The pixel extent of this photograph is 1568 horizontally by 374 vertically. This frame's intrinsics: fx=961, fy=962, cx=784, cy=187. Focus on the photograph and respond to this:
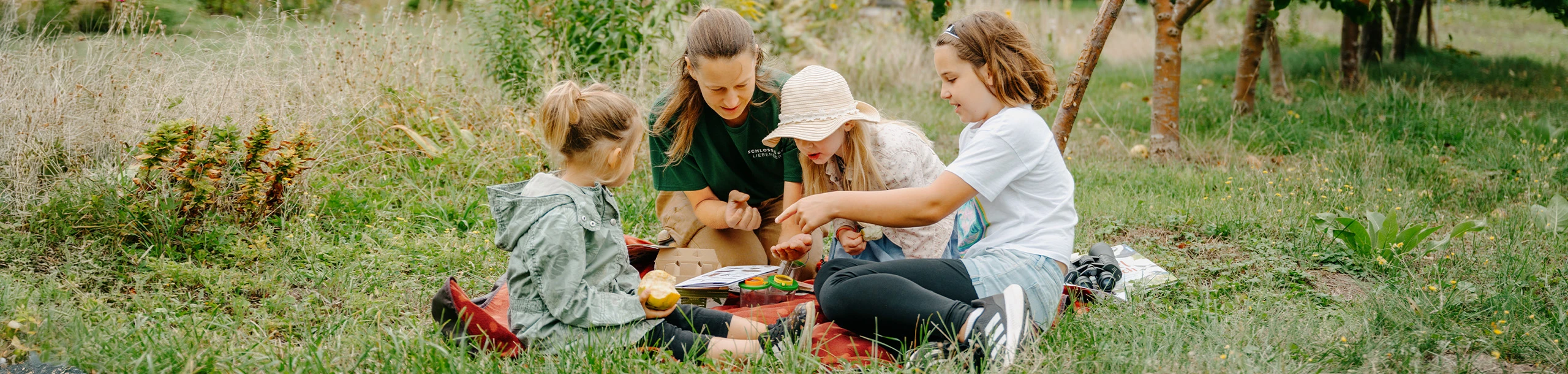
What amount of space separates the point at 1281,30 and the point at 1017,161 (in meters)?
13.6

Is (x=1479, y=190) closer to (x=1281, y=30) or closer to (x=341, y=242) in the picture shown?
(x=341, y=242)

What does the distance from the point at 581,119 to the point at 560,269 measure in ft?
1.28

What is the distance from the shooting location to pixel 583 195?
251 centimetres

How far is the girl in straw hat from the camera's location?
292 centimetres

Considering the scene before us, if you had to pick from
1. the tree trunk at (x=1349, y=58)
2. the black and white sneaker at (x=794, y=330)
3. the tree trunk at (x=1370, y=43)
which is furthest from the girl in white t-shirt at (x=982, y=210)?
the tree trunk at (x=1370, y=43)

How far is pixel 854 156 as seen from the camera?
10.0 feet

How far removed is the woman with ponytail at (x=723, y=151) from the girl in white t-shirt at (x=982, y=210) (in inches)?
22.3

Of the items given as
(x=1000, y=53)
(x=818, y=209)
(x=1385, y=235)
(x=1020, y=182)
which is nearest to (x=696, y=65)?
(x=818, y=209)

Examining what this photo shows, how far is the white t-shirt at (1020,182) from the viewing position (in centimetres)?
250

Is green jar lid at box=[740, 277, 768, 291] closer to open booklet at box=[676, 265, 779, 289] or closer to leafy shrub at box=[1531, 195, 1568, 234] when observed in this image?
open booklet at box=[676, 265, 779, 289]

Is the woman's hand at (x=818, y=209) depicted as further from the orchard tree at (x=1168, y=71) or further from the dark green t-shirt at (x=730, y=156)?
the orchard tree at (x=1168, y=71)

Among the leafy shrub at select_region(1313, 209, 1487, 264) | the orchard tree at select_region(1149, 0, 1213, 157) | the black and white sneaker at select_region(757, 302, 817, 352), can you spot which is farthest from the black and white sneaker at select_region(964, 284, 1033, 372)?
the orchard tree at select_region(1149, 0, 1213, 157)

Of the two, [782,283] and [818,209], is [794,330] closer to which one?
[818,209]

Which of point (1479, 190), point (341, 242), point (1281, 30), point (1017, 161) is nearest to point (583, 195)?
point (1017, 161)
